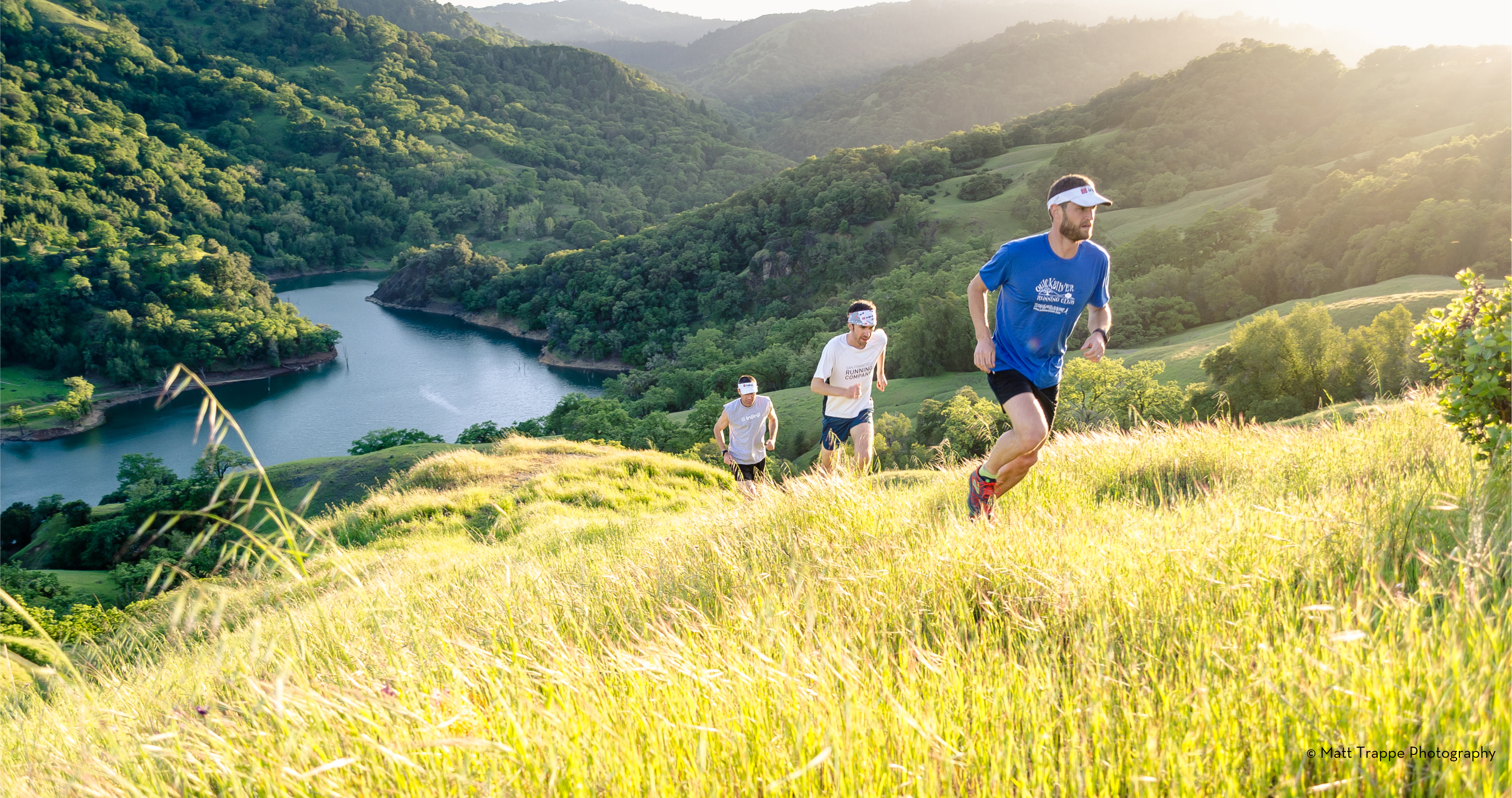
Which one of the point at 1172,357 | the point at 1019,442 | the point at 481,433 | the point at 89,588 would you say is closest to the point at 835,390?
the point at 1019,442

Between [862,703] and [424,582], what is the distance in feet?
11.4

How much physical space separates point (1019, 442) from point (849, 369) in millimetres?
3405

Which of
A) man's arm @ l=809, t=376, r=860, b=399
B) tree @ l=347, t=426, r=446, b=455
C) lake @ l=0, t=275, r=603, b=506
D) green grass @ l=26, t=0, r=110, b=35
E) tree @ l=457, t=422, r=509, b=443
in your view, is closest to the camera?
man's arm @ l=809, t=376, r=860, b=399

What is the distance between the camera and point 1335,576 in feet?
7.82

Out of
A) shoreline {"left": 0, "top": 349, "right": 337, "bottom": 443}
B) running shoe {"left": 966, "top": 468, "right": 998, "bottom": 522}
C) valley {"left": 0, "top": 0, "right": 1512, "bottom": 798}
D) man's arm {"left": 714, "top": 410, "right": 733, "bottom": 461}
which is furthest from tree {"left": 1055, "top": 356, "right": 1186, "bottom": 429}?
shoreline {"left": 0, "top": 349, "right": 337, "bottom": 443}

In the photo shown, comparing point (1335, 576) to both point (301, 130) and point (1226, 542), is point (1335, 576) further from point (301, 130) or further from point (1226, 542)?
point (301, 130)

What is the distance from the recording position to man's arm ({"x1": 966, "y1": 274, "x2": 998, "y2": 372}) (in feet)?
15.1

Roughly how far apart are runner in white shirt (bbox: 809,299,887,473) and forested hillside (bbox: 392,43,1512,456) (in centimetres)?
2908

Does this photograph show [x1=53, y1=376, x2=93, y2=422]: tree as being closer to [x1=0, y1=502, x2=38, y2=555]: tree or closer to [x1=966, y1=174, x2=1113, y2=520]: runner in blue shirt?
[x1=0, y1=502, x2=38, y2=555]: tree

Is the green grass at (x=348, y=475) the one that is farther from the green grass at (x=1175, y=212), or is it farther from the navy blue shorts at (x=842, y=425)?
the green grass at (x=1175, y=212)

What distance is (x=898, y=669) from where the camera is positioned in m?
1.96

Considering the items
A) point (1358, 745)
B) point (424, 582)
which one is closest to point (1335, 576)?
point (1358, 745)

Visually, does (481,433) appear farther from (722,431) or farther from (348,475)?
(722,431)

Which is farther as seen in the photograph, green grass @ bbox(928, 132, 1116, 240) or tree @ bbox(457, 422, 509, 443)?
green grass @ bbox(928, 132, 1116, 240)
